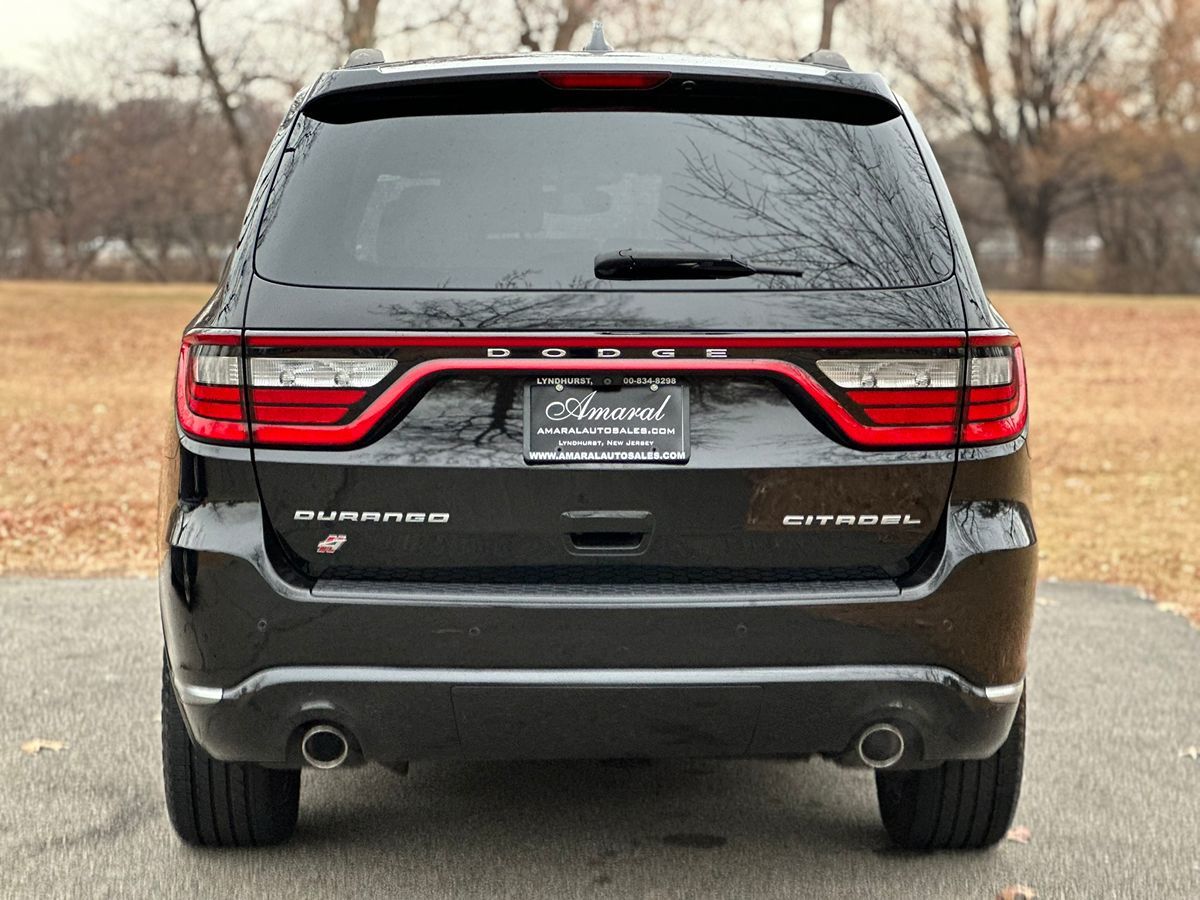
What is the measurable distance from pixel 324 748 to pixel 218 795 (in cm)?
70

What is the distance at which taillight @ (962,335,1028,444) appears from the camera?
304cm

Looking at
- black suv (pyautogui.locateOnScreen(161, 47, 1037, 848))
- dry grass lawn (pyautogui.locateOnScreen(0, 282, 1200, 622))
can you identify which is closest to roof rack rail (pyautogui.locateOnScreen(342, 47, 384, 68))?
black suv (pyautogui.locateOnScreen(161, 47, 1037, 848))

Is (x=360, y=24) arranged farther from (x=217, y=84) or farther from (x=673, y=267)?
(x=673, y=267)

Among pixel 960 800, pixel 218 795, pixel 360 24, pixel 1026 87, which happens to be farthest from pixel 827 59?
pixel 1026 87

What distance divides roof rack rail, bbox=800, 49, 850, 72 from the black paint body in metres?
0.79

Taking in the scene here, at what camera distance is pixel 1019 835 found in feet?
13.0

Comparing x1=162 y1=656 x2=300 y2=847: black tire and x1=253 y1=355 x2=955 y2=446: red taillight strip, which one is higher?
x1=253 y1=355 x2=955 y2=446: red taillight strip

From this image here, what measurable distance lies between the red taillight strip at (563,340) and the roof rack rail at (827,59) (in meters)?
0.88

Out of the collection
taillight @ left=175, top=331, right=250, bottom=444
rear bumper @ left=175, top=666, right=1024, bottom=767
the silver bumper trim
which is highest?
taillight @ left=175, top=331, right=250, bottom=444

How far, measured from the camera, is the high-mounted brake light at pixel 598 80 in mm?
3184

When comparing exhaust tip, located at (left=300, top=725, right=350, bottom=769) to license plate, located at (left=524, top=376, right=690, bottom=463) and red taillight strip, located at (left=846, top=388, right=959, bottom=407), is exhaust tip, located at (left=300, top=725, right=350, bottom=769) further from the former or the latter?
red taillight strip, located at (left=846, top=388, right=959, bottom=407)

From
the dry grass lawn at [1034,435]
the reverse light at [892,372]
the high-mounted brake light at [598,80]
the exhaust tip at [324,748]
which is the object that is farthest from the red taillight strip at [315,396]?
the dry grass lawn at [1034,435]

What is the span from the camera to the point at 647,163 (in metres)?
3.14

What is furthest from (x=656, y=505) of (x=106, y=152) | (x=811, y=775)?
(x=106, y=152)
